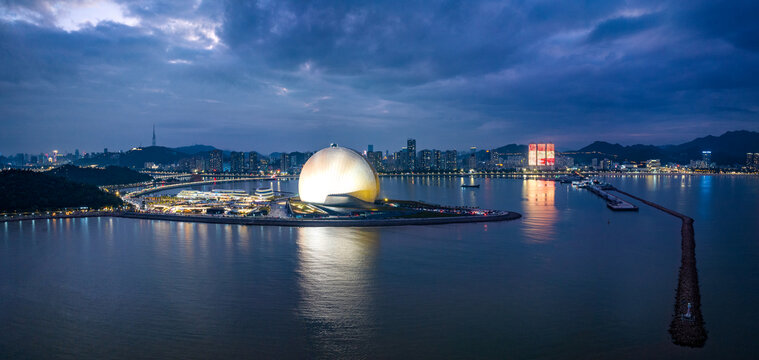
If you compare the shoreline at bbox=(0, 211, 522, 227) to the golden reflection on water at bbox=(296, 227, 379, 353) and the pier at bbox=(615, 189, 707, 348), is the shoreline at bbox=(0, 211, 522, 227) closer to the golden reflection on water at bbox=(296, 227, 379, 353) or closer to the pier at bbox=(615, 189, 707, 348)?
the golden reflection on water at bbox=(296, 227, 379, 353)

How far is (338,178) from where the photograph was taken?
91.1 ft

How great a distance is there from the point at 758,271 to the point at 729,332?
6852 millimetres

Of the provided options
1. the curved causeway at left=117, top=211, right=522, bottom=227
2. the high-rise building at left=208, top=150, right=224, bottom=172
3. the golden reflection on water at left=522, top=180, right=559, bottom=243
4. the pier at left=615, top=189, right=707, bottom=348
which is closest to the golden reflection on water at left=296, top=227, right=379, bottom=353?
the curved causeway at left=117, top=211, right=522, bottom=227

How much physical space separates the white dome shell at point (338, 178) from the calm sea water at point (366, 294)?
257 inches

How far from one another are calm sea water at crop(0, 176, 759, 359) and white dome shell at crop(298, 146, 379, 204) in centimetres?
653

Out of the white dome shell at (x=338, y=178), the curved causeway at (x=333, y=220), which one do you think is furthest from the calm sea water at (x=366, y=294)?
the white dome shell at (x=338, y=178)

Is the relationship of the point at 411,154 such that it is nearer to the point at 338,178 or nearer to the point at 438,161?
the point at 438,161

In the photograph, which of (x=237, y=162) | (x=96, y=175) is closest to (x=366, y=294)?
(x=96, y=175)

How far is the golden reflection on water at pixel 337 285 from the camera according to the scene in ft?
30.4

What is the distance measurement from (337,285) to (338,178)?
1563 cm

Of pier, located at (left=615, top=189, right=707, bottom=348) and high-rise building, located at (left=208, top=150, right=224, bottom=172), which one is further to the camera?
high-rise building, located at (left=208, top=150, right=224, bottom=172)

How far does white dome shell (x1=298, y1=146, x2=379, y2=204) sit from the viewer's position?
90.9 ft

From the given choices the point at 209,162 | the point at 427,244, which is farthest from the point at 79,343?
the point at 209,162

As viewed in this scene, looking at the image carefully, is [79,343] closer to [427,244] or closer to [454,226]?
[427,244]
